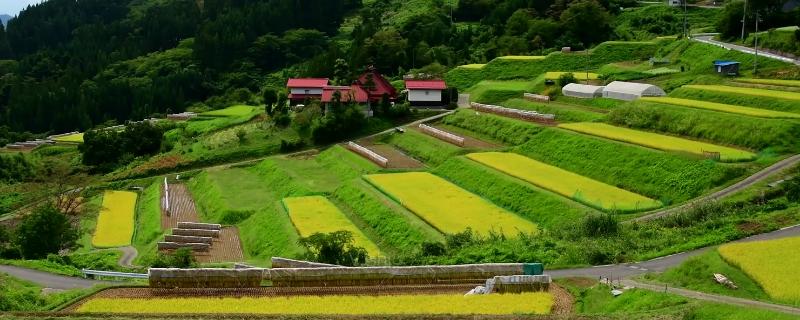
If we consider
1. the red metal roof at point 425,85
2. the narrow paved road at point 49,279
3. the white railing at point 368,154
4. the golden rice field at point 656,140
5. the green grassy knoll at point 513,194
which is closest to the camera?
the narrow paved road at point 49,279

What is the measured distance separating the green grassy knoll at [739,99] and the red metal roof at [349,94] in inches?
750

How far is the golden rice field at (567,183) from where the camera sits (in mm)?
30266

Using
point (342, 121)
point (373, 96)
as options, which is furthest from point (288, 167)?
point (373, 96)

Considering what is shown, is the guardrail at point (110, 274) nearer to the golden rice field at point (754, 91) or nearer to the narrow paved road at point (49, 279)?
the narrow paved road at point (49, 279)

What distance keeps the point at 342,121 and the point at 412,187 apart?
16.0 meters

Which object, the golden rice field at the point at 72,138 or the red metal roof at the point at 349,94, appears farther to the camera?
the golden rice field at the point at 72,138

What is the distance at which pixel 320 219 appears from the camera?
3419 cm

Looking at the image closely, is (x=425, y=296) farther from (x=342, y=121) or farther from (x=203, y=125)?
(x=203, y=125)

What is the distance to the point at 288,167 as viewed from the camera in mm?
47031

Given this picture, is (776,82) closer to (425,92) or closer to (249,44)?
Answer: (425,92)

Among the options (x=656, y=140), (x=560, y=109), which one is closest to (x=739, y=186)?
(x=656, y=140)

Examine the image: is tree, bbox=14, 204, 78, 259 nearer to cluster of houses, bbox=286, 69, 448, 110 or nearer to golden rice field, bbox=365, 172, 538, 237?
golden rice field, bbox=365, 172, 538, 237

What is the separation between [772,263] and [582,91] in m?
31.2

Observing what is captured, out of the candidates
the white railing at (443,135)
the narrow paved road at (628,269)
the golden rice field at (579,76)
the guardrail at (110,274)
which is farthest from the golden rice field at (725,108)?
the guardrail at (110,274)
